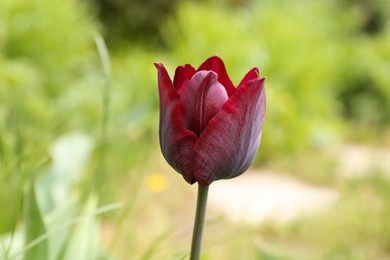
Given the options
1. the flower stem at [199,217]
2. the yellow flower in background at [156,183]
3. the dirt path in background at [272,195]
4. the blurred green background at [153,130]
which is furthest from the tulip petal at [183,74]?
the yellow flower in background at [156,183]

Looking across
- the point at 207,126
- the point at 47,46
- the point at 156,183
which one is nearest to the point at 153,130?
the point at 207,126

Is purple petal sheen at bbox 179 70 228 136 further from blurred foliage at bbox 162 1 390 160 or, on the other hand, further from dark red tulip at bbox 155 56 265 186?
blurred foliage at bbox 162 1 390 160

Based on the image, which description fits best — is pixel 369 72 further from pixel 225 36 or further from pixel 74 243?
pixel 74 243

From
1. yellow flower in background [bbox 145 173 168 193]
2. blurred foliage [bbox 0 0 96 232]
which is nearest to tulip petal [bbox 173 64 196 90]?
blurred foliage [bbox 0 0 96 232]

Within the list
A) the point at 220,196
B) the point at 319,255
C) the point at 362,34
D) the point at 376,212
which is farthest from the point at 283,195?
the point at 362,34

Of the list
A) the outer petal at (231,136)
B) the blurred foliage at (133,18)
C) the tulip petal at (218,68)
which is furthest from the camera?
the blurred foliage at (133,18)

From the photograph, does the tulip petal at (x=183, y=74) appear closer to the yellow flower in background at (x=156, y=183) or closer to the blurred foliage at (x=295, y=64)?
the yellow flower in background at (x=156, y=183)
